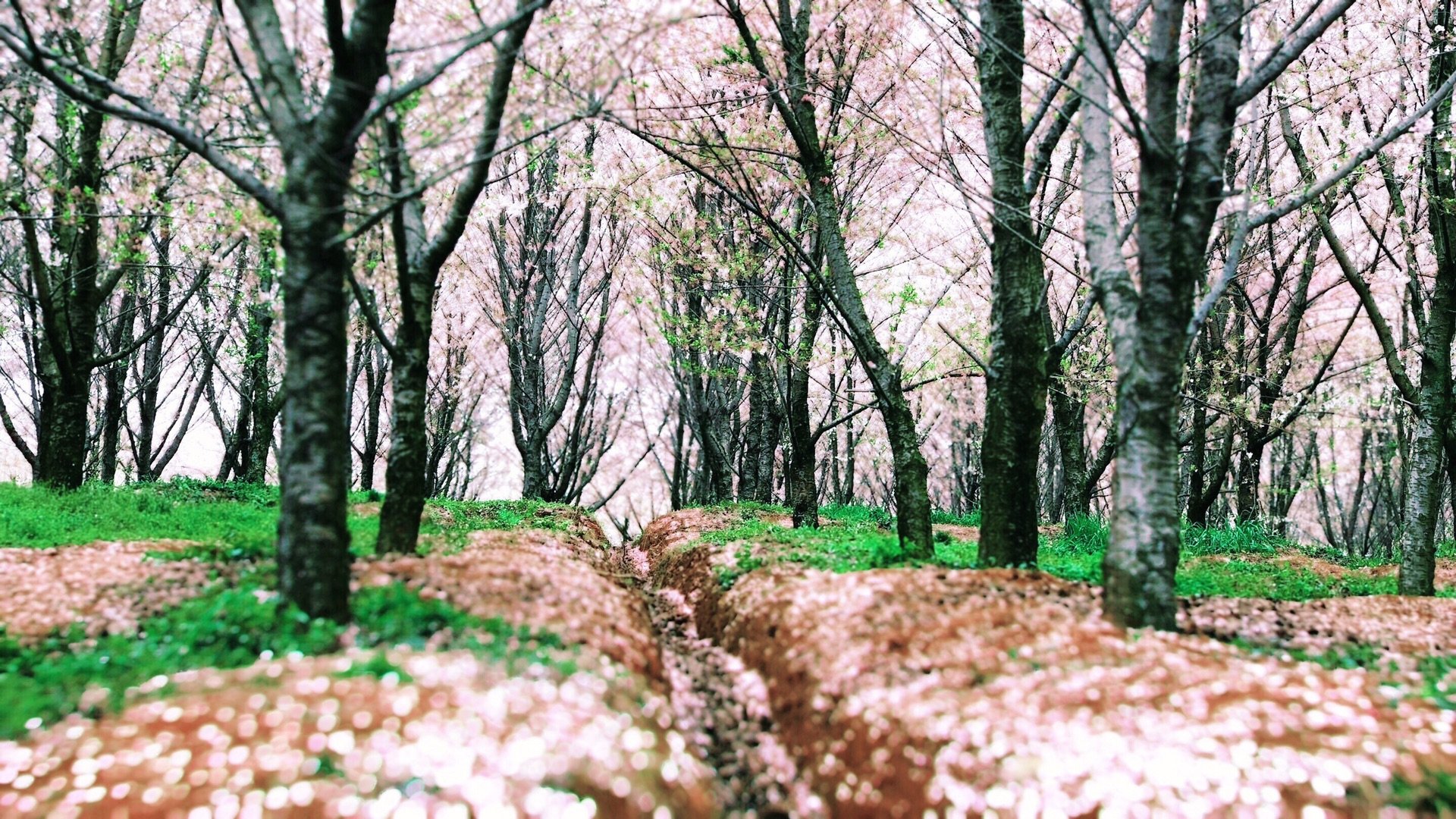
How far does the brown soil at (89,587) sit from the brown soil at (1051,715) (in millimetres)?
4586

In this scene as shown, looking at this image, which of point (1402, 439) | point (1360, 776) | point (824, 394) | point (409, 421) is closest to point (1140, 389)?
point (1360, 776)

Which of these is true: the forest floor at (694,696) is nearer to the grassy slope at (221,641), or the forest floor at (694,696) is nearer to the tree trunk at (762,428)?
the grassy slope at (221,641)

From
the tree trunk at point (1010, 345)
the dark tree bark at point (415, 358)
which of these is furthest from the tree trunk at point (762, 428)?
the dark tree bark at point (415, 358)

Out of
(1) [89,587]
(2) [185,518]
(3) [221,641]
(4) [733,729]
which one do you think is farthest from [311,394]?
(2) [185,518]

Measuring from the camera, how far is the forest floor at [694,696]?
294cm

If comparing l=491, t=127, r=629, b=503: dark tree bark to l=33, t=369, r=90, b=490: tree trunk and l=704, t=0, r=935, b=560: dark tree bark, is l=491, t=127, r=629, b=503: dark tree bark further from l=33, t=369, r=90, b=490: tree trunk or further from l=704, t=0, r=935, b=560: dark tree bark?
l=704, t=0, r=935, b=560: dark tree bark

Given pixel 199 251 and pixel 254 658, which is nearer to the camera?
pixel 254 658

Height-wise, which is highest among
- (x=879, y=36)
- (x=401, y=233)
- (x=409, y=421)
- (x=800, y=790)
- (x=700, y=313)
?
(x=879, y=36)

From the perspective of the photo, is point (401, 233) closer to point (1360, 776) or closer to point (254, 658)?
point (254, 658)

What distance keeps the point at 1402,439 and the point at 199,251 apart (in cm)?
2882

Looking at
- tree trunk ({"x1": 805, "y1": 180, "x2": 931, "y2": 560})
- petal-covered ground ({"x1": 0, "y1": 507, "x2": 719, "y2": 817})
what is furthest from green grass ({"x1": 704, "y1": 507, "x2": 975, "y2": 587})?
petal-covered ground ({"x1": 0, "y1": 507, "x2": 719, "y2": 817})

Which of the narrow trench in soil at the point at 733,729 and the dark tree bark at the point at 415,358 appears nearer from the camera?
the narrow trench in soil at the point at 733,729

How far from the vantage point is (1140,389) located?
5137 millimetres

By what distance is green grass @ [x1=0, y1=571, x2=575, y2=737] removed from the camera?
3723 mm
